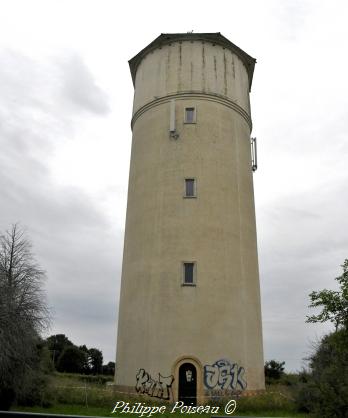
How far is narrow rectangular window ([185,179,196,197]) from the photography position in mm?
22828

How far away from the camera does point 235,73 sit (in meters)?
26.9

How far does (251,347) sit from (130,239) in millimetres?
8349

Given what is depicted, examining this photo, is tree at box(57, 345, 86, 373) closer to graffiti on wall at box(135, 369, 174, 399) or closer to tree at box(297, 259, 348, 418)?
graffiti on wall at box(135, 369, 174, 399)

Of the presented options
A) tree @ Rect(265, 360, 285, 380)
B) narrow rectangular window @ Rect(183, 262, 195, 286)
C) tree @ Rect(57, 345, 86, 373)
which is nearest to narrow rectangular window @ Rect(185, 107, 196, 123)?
narrow rectangular window @ Rect(183, 262, 195, 286)

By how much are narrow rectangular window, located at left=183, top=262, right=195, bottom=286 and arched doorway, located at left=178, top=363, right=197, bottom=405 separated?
3733 millimetres

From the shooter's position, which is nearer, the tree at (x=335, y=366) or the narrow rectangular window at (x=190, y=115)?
the tree at (x=335, y=366)

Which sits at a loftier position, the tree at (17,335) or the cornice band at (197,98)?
the cornice band at (197,98)

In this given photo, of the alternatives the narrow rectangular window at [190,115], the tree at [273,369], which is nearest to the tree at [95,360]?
the tree at [273,369]

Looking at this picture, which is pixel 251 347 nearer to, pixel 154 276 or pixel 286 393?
pixel 286 393

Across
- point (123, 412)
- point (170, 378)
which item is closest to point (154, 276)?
point (170, 378)

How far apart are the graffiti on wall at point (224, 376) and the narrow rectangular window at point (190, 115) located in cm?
1285

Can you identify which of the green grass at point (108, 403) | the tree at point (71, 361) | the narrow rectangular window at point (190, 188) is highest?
the narrow rectangular window at point (190, 188)

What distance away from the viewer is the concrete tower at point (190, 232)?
20000 mm

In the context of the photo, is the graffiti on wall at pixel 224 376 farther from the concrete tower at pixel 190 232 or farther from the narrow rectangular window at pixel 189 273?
the narrow rectangular window at pixel 189 273
